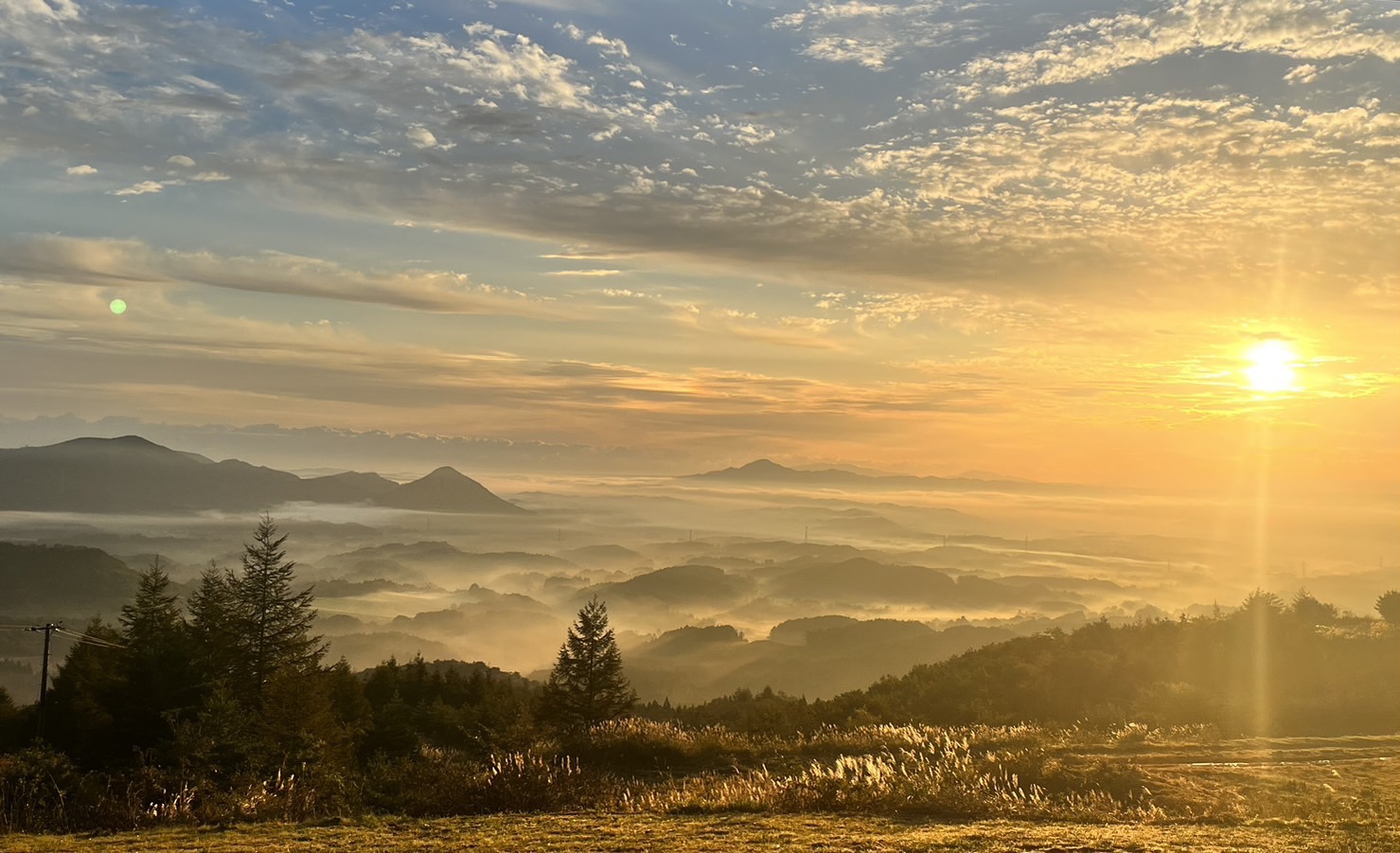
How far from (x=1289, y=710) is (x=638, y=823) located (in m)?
20.2

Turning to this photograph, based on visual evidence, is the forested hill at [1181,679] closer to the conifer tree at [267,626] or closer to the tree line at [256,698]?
the tree line at [256,698]

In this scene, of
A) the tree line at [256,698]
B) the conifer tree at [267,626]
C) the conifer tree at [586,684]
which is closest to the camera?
the tree line at [256,698]

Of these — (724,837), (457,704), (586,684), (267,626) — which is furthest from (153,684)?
(724,837)

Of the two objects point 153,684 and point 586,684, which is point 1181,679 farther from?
point 153,684

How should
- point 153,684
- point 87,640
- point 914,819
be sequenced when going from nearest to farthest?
point 914,819 < point 153,684 < point 87,640

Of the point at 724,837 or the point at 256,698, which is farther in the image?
Answer: the point at 256,698

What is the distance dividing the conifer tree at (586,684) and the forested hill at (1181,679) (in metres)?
7.16

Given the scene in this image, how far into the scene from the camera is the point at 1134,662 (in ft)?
104

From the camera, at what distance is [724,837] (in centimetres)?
1207

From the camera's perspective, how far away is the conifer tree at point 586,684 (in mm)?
29938

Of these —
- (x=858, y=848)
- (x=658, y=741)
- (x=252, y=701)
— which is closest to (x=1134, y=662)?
(x=658, y=741)

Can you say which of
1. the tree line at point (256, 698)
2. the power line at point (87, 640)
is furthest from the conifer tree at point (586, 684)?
the power line at point (87, 640)

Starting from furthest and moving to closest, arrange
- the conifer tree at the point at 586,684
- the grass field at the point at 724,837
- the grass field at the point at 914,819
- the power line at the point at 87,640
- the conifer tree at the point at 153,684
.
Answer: the conifer tree at the point at 586,684 → the power line at the point at 87,640 → the conifer tree at the point at 153,684 → the grass field at the point at 914,819 → the grass field at the point at 724,837

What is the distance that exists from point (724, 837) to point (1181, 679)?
23874 mm
